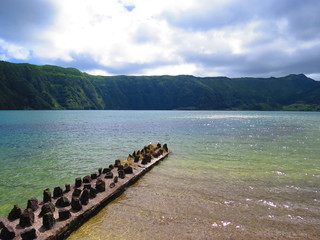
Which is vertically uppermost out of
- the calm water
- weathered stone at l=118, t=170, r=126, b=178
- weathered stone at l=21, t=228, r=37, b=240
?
weathered stone at l=21, t=228, r=37, b=240

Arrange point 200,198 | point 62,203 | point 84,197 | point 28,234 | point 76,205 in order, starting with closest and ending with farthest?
point 28,234 < point 76,205 < point 62,203 < point 84,197 < point 200,198

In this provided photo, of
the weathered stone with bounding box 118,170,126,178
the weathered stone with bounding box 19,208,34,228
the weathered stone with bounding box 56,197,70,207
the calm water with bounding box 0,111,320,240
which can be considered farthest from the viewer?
the weathered stone with bounding box 118,170,126,178

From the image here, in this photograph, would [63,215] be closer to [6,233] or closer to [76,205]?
[76,205]

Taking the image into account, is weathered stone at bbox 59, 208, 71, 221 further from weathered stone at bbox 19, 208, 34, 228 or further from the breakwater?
weathered stone at bbox 19, 208, 34, 228

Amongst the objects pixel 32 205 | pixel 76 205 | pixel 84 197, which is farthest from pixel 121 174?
pixel 32 205

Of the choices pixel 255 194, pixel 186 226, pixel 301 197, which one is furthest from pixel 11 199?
pixel 301 197

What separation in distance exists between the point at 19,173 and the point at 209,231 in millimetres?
13197

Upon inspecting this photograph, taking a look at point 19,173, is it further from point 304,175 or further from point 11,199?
point 304,175

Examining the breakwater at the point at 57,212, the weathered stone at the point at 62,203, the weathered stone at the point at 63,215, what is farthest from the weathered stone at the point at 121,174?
the weathered stone at the point at 63,215

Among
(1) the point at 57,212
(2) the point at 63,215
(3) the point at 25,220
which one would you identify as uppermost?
(3) the point at 25,220

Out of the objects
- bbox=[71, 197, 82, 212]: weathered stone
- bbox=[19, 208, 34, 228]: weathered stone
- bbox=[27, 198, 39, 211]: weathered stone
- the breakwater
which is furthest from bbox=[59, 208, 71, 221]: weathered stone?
bbox=[27, 198, 39, 211]: weathered stone

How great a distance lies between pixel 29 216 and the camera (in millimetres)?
6609

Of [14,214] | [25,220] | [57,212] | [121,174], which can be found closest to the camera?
[25,220]

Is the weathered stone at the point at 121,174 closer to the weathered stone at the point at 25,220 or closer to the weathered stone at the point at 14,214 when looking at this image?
the weathered stone at the point at 14,214
